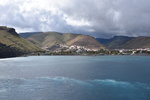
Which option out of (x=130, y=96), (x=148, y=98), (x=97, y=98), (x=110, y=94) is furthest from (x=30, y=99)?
(x=148, y=98)

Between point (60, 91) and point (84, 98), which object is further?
point (60, 91)

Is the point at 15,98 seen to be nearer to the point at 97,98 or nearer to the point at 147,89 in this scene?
the point at 97,98

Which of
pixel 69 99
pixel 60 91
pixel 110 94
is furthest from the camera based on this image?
pixel 60 91

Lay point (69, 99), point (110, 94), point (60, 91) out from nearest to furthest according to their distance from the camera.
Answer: point (69, 99) → point (110, 94) → point (60, 91)

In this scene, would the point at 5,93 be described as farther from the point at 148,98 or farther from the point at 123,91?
the point at 148,98

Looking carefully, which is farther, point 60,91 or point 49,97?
point 60,91

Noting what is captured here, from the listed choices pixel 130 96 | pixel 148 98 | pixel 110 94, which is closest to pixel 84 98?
pixel 110 94

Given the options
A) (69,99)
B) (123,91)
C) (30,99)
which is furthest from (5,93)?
(123,91)
